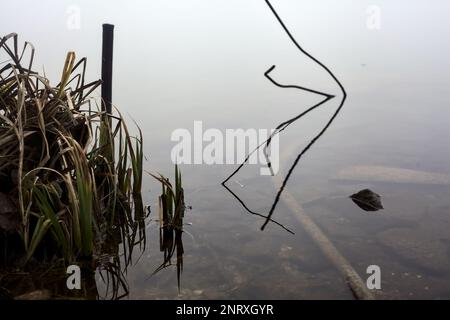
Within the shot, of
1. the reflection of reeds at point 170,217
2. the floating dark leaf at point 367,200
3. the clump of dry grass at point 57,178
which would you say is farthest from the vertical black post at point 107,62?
the floating dark leaf at point 367,200

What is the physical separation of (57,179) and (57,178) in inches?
1.2

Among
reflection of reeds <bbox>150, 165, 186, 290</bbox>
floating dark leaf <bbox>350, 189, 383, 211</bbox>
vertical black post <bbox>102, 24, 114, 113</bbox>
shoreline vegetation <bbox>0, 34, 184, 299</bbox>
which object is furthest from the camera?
floating dark leaf <bbox>350, 189, 383, 211</bbox>

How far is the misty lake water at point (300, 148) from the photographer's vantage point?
2924 mm

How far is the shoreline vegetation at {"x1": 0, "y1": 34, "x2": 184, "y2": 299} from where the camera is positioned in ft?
8.50

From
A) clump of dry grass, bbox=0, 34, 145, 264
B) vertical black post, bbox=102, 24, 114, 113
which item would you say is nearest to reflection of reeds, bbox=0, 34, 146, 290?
clump of dry grass, bbox=0, 34, 145, 264

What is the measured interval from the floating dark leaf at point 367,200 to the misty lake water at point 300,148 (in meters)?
0.06

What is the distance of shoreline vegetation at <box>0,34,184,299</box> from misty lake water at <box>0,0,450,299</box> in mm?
280

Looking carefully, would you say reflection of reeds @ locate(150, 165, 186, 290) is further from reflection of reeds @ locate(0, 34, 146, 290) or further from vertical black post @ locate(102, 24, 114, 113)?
vertical black post @ locate(102, 24, 114, 113)

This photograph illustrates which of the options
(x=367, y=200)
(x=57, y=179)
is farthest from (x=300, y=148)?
(x=57, y=179)

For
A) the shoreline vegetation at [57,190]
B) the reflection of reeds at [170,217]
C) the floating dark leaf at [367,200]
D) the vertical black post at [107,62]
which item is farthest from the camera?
the floating dark leaf at [367,200]

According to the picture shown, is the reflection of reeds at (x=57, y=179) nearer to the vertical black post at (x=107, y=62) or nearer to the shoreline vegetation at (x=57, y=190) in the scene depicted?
the shoreline vegetation at (x=57, y=190)

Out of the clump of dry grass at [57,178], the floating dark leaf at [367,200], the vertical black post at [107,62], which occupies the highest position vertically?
the vertical black post at [107,62]

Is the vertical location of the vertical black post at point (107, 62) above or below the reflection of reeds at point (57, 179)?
above
